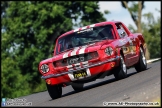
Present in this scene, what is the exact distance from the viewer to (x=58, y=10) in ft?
146

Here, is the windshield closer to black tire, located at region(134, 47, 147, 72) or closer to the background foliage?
black tire, located at region(134, 47, 147, 72)

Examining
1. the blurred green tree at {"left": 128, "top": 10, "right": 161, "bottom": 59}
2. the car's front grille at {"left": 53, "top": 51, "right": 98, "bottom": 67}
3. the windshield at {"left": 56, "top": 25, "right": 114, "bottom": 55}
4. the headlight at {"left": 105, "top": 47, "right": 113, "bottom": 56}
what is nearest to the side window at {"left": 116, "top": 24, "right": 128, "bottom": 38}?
the windshield at {"left": 56, "top": 25, "right": 114, "bottom": 55}

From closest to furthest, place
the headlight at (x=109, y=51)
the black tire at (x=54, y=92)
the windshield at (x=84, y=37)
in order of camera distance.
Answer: the headlight at (x=109, y=51) → the black tire at (x=54, y=92) → the windshield at (x=84, y=37)

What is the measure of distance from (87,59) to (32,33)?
114ft

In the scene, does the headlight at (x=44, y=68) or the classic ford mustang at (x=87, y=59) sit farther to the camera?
the headlight at (x=44, y=68)

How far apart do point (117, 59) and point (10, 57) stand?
35786 mm

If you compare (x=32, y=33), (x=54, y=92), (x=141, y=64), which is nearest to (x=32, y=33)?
(x=32, y=33)

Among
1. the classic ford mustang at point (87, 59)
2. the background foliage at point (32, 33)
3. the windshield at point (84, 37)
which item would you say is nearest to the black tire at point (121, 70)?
the classic ford mustang at point (87, 59)

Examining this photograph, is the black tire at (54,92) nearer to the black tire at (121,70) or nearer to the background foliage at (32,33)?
the black tire at (121,70)

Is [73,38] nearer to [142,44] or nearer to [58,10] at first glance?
[142,44]

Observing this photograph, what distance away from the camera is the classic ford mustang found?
41.1 ft

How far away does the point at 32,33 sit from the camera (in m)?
47.0

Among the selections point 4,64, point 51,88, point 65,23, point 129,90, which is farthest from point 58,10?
point 129,90

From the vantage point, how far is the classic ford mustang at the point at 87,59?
12.5 meters
